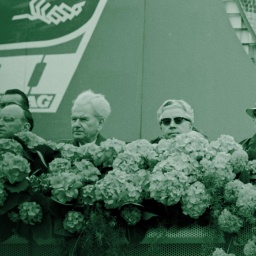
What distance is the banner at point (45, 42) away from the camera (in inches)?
211

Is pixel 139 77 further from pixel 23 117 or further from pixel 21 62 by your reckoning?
pixel 23 117

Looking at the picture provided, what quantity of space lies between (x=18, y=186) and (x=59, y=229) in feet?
0.69

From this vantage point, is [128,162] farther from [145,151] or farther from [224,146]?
[224,146]

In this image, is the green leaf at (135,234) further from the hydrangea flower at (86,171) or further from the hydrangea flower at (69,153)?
the hydrangea flower at (69,153)

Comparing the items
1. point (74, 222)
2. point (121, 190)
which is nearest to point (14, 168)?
point (74, 222)

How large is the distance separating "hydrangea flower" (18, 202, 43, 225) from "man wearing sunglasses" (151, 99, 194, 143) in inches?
59.0

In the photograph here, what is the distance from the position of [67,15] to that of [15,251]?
10.5ft

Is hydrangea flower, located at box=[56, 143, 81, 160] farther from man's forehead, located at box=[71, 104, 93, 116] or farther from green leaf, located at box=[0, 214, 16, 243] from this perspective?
man's forehead, located at box=[71, 104, 93, 116]

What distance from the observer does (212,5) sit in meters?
5.32

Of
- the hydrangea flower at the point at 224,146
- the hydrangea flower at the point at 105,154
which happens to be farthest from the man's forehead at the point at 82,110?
the hydrangea flower at the point at 224,146

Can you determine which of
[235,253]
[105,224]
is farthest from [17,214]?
[235,253]

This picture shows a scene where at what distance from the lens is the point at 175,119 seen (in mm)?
3881

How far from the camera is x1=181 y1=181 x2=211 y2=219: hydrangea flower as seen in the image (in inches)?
91.2

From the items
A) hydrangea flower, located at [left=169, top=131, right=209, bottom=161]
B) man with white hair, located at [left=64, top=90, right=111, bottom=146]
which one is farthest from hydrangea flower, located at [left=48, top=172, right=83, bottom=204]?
man with white hair, located at [left=64, top=90, right=111, bottom=146]
